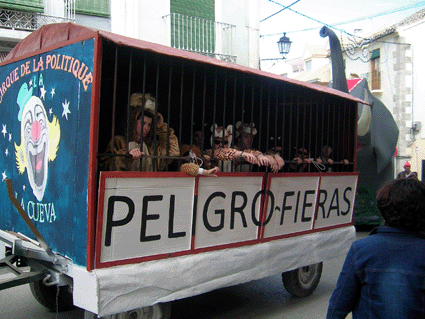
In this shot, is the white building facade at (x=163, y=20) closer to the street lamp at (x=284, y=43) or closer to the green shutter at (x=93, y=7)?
the green shutter at (x=93, y=7)

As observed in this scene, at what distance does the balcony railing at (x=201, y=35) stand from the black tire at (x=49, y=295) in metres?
8.66

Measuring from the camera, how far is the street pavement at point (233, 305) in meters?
4.59

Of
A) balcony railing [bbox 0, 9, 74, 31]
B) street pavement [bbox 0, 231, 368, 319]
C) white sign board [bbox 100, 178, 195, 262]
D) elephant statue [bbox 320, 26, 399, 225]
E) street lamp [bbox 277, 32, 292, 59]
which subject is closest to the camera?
white sign board [bbox 100, 178, 195, 262]

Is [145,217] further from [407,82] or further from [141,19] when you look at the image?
[407,82]

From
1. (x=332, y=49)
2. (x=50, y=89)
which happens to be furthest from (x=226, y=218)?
(x=332, y=49)

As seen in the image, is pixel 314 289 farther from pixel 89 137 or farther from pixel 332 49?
pixel 332 49

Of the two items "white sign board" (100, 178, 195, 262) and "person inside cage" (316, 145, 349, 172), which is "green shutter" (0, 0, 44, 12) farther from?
"white sign board" (100, 178, 195, 262)

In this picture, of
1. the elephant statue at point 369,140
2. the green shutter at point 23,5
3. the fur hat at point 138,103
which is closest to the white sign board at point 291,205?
the fur hat at point 138,103

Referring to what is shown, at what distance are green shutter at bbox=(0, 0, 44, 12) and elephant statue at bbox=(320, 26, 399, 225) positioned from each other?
6389mm

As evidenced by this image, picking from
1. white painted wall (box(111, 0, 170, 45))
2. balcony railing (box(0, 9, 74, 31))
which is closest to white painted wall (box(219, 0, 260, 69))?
white painted wall (box(111, 0, 170, 45))

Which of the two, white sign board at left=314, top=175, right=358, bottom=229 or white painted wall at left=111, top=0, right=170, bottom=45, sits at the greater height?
white painted wall at left=111, top=0, right=170, bottom=45

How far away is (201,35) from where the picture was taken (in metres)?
12.5

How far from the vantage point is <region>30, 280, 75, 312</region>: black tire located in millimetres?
4410

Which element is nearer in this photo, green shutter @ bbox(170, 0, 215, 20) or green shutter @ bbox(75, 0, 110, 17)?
green shutter @ bbox(75, 0, 110, 17)
